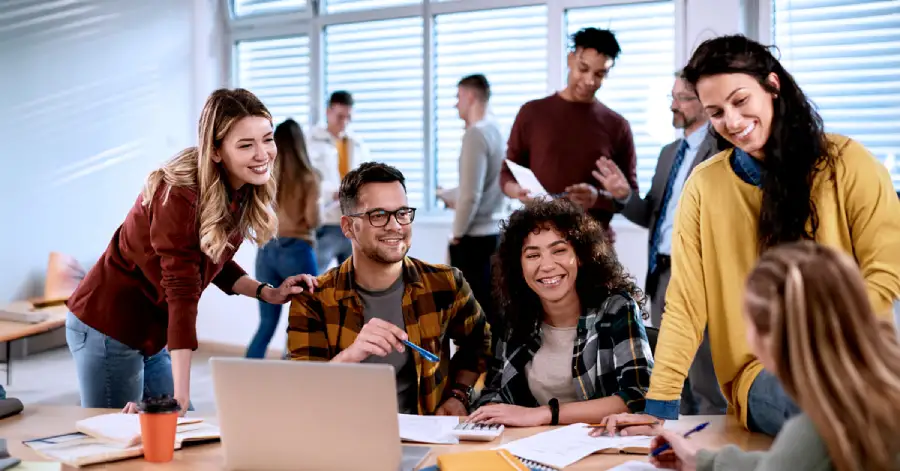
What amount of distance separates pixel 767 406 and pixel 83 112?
5.24 m

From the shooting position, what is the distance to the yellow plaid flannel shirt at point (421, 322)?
87.8 inches

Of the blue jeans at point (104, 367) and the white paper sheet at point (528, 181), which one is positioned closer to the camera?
the blue jeans at point (104, 367)

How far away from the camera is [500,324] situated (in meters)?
2.33

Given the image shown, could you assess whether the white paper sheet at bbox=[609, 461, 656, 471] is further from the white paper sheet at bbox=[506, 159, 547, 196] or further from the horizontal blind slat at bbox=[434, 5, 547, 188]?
the horizontal blind slat at bbox=[434, 5, 547, 188]

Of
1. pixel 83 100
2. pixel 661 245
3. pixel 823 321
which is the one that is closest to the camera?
pixel 823 321

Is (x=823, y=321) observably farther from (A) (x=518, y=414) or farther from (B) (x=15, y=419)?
(B) (x=15, y=419)

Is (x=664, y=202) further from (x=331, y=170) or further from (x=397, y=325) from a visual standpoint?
(x=331, y=170)

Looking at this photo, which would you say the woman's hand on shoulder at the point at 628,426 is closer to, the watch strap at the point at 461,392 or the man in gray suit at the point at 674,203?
the watch strap at the point at 461,392

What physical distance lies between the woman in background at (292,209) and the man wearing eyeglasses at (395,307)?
7.23 ft

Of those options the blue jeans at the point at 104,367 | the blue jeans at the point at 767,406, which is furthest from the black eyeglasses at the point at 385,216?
the blue jeans at the point at 767,406

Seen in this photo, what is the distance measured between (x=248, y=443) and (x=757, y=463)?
0.83 m

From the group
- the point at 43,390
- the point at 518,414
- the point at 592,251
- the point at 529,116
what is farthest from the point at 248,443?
the point at 43,390

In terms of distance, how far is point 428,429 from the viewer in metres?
1.80

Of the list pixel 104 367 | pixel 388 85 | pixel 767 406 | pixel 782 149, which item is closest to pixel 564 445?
pixel 767 406
